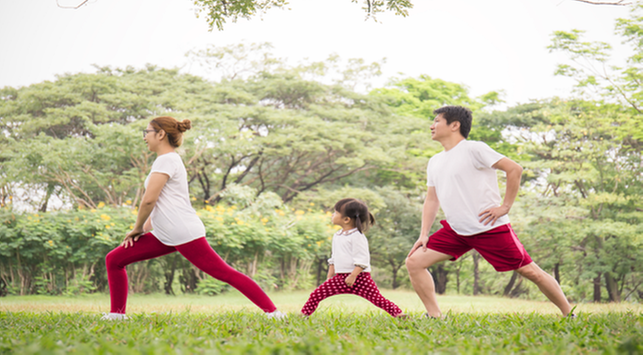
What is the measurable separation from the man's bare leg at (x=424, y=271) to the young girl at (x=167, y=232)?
3.87 ft

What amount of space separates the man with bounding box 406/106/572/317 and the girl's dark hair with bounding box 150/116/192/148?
2227 mm

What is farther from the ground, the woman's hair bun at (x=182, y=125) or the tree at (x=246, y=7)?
the tree at (x=246, y=7)

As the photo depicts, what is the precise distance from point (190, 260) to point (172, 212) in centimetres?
44

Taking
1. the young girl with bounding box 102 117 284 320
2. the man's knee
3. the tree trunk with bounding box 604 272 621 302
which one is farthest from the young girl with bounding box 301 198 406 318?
the tree trunk with bounding box 604 272 621 302

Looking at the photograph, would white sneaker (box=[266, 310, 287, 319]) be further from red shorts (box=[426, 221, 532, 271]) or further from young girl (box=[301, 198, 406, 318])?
red shorts (box=[426, 221, 532, 271])

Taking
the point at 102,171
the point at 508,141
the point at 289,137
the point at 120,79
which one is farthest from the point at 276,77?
the point at 508,141

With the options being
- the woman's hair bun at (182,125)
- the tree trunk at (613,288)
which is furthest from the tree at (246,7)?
the tree trunk at (613,288)

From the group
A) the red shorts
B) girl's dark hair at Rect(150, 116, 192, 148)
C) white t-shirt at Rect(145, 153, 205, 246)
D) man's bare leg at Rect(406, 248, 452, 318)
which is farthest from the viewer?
girl's dark hair at Rect(150, 116, 192, 148)

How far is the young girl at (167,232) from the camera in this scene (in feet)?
13.1

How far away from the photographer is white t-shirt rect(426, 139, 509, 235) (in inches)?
151

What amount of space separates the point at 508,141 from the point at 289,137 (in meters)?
8.44

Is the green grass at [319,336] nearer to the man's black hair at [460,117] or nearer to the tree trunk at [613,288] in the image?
the man's black hair at [460,117]

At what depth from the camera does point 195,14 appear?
6348mm

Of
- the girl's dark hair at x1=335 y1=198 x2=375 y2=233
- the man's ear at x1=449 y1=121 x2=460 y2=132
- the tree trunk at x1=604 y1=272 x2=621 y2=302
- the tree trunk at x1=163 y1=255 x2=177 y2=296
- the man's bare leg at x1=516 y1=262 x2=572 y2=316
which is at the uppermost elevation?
the man's ear at x1=449 y1=121 x2=460 y2=132
